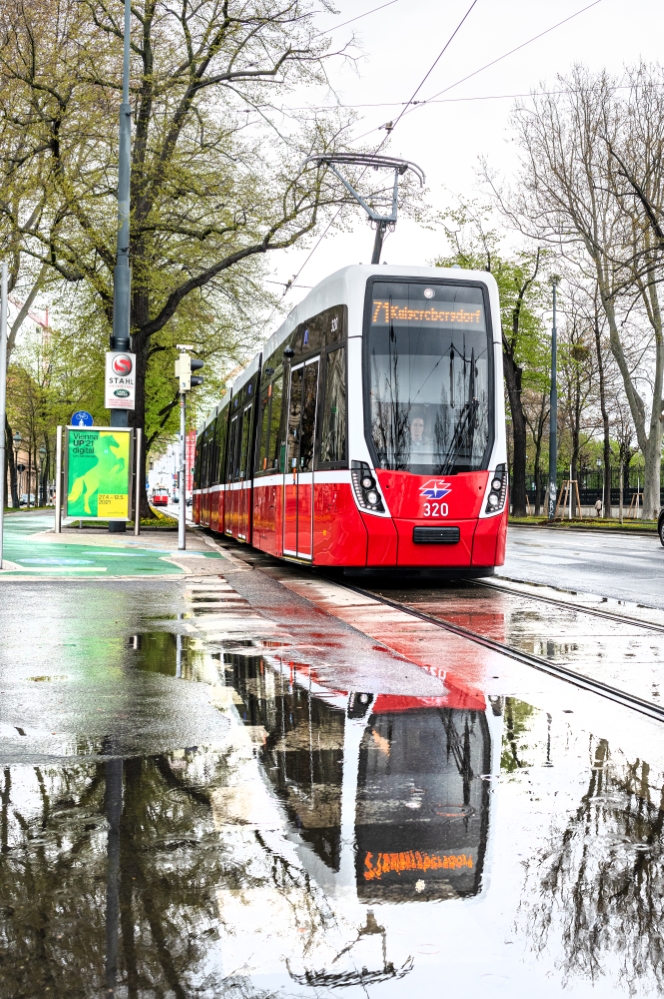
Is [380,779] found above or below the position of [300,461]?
below

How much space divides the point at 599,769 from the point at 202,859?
6.15 feet

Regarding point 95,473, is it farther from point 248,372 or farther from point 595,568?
point 595,568

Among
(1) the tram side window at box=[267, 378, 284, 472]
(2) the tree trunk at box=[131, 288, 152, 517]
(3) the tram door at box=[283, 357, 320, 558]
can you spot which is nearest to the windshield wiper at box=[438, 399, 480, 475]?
(3) the tram door at box=[283, 357, 320, 558]

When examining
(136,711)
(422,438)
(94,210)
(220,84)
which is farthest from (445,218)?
(136,711)

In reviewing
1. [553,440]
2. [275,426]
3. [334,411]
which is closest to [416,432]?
[334,411]

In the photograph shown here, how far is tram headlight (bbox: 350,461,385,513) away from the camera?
487 inches

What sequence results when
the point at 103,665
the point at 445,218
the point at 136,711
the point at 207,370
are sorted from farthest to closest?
1. the point at 445,218
2. the point at 207,370
3. the point at 103,665
4. the point at 136,711

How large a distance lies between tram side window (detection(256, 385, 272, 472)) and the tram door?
7.00 feet

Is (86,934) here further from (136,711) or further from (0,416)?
(0,416)

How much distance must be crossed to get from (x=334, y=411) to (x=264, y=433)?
4.88 metres

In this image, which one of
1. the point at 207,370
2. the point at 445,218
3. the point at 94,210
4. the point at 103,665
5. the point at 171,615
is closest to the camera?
the point at 103,665

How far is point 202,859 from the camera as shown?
3482 millimetres

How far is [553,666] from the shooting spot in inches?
Answer: 288

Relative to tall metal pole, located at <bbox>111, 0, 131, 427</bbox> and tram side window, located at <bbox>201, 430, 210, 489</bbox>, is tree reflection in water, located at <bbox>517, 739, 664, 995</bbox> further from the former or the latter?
tram side window, located at <bbox>201, 430, 210, 489</bbox>
